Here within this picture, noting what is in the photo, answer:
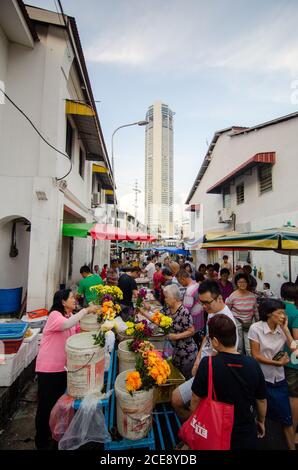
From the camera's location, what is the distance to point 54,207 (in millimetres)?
6367

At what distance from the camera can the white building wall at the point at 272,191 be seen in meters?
8.47

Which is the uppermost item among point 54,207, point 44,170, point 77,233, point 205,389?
point 44,170

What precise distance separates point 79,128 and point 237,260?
32.2 feet

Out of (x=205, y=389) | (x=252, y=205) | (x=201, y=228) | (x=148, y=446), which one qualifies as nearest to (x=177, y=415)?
(x=148, y=446)

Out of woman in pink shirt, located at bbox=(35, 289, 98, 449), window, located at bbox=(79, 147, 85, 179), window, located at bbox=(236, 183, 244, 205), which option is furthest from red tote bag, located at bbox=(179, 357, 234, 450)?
window, located at bbox=(236, 183, 244, 205)

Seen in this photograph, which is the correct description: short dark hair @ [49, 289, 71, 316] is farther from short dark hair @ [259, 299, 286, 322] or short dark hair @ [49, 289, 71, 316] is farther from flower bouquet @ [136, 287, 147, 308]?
short dark hair @ [259, 299, 286, 322]

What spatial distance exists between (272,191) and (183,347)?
8.58 m

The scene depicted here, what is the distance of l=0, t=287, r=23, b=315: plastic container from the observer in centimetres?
585

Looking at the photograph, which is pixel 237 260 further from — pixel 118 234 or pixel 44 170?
pixel 44 170

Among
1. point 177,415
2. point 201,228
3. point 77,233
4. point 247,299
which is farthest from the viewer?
point 201,228

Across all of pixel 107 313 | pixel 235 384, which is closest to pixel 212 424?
pixel 235 384

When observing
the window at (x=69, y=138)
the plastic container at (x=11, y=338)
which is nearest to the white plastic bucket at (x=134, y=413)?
the plastic container at (x=11, y=338)

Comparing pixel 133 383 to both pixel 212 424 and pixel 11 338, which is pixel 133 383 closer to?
pixel 212 424

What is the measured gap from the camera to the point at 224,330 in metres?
1.90
